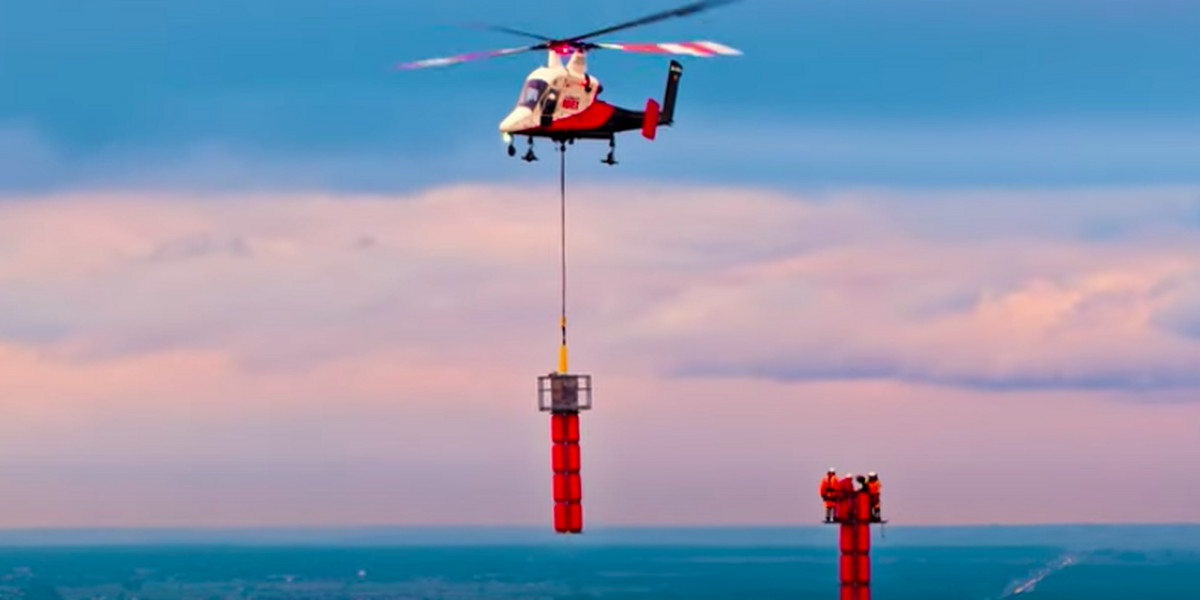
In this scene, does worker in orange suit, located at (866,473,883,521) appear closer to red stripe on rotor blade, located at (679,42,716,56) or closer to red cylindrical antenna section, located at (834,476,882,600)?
red cylindrical antenna section, located at (834,476,882,600)

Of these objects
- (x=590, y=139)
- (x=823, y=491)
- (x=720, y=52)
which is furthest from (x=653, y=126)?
(x=823, y=491)

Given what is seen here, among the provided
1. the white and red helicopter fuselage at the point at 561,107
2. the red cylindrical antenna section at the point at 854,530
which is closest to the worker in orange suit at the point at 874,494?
the red cylindrical antenna section at the point at 854,530

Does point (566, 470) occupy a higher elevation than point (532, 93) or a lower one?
lower

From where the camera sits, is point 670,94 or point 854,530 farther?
point 854,530

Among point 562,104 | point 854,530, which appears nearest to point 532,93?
point 562,104

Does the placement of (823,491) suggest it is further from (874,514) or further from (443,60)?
(443,60)

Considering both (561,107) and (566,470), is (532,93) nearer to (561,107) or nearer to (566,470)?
(561,107)
